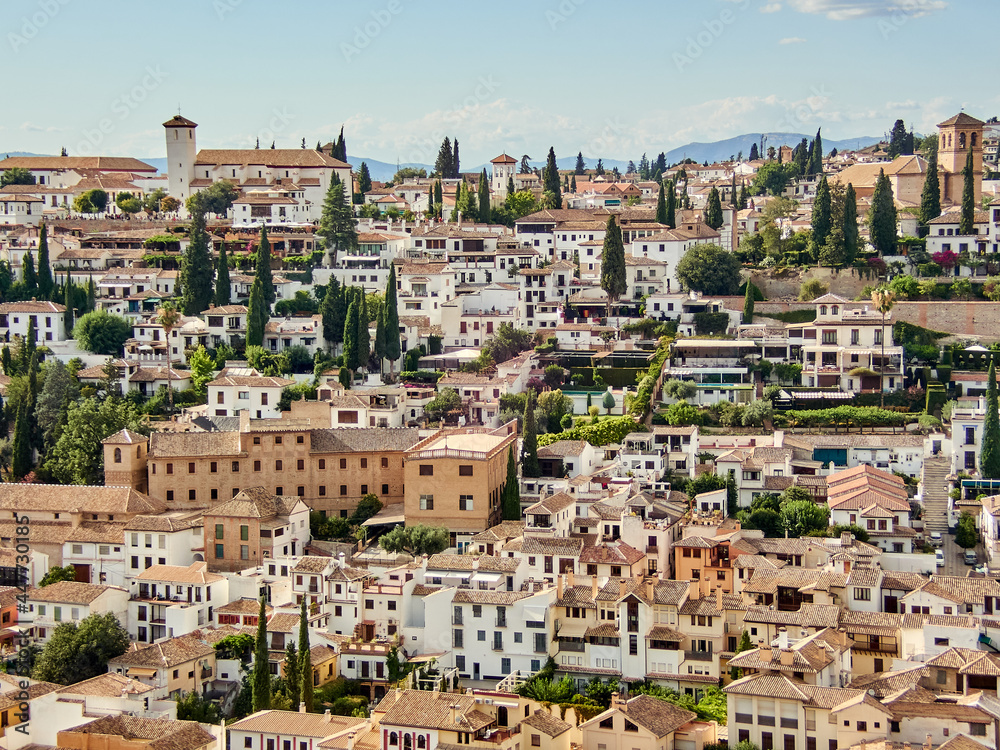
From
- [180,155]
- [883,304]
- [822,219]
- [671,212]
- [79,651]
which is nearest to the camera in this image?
[79,651]

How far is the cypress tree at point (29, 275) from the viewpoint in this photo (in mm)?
49406

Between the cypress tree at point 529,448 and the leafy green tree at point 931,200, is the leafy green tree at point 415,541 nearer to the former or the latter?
the cypress tree at point 529,448

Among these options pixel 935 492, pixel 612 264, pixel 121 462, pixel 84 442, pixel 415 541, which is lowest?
pixel 415 541

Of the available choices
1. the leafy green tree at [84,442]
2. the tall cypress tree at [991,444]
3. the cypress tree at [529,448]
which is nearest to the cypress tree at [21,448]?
the leafy green tree at [84,442]

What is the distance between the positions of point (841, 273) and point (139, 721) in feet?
98.4

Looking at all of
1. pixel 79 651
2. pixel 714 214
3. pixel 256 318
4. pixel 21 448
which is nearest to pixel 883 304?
pixel 714 214

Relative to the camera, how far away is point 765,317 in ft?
152

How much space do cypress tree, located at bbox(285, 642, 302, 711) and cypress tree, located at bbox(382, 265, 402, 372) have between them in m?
16.5

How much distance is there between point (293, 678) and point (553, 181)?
A: 34874 mm

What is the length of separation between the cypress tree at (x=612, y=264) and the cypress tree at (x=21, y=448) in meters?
17.9

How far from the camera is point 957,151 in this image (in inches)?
2212

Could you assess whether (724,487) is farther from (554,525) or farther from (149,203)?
(149,203)

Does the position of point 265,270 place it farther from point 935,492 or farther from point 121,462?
point 935,492

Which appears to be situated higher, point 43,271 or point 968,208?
point 968,208
